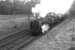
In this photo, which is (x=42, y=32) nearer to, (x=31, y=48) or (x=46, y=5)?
(x=31, y=48)

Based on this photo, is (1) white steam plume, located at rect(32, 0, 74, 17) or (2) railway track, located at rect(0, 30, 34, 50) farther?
(1) white steam plume, located at rect(32, 0, 74, 17)

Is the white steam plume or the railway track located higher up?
the white steam plume

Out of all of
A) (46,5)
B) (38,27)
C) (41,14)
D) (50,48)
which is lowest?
(50,48)

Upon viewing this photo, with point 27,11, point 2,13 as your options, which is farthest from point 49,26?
point 27,11

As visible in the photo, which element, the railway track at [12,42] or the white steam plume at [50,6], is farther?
the white steam plume at [50,6]

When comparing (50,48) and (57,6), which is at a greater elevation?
(57,6)

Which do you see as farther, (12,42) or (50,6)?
(50,6)

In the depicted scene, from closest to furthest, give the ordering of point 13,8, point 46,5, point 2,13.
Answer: point 46,5, point 2,13, point 13,8

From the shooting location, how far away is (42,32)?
63.8 feet

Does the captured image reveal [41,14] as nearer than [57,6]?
Yes

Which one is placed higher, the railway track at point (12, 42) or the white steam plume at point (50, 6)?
the white steam plume at point (50, 6)

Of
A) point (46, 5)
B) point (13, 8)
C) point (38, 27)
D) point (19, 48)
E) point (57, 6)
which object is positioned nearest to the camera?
point (19, 48)

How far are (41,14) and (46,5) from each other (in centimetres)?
502

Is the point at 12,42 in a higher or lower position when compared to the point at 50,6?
lower
